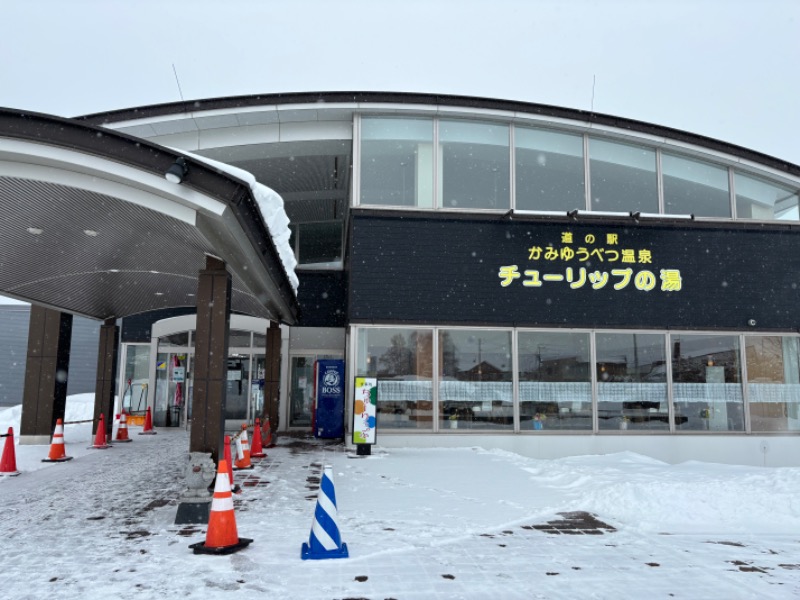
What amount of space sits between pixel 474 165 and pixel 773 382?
8.68 metres

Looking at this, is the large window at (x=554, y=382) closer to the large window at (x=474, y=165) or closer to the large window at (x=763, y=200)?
the large window at (x=474, y=165)

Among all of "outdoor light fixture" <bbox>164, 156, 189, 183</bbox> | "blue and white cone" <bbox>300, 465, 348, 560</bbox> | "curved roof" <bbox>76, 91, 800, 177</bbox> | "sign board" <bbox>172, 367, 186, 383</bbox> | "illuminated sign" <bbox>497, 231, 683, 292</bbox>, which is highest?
"curved roof" <bbox>76, 91, 800, 177</bbox>

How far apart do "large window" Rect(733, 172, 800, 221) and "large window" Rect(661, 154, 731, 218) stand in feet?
1.28

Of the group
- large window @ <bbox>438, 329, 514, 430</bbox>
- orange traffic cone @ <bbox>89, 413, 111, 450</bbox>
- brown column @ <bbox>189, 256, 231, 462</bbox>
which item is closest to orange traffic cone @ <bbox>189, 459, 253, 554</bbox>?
brown column @ <bbox>189, 256, 231, 462</bbox>

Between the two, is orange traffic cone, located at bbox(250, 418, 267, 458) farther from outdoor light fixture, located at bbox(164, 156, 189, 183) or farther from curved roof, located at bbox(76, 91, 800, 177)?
curved roof, located at bbox(76, 91, 800, 177)

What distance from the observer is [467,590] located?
4648 millimetres

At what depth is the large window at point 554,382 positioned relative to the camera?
1339 cm

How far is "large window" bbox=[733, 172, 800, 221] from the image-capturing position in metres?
15.1

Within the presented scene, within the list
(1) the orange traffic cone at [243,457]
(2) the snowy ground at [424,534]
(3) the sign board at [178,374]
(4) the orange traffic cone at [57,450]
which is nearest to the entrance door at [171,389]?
(3) the sign board at [178,374]

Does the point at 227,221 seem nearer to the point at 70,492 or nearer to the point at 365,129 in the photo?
the point at 70,492

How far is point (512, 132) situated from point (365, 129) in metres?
3.49

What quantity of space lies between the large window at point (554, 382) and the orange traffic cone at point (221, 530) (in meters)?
8.86

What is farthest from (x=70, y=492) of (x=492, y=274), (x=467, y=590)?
(x=492, y=274)

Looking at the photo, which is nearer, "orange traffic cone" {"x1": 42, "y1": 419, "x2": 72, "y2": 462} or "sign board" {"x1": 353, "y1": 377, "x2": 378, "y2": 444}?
"orange traffic cone" {"x1": 42, "y1": 419, "x2": 72, "y2": 462}
